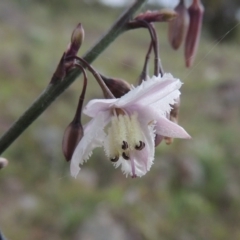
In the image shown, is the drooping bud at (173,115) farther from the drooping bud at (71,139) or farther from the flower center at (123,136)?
the drooping bud at (71,139)

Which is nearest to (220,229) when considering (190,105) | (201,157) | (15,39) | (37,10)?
(201,157)

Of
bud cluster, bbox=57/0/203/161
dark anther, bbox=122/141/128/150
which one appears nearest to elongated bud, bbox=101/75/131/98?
bud cluster, bbox=57/0/203/161

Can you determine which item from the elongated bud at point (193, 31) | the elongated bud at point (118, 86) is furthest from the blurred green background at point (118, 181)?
the elongated bud at point (118, 86)

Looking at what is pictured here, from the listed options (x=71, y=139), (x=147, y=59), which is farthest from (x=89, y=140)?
(x=147, y=59)

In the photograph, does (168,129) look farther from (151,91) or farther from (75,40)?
(75,40)

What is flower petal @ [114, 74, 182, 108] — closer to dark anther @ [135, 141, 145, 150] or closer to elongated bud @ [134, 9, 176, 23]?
dark anther @ [135, 141, 145, 150]
